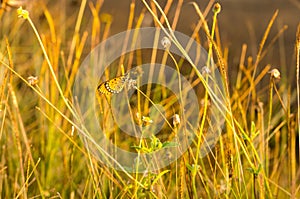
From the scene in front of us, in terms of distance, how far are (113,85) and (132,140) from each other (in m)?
1.09

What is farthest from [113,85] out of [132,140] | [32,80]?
[132,140]

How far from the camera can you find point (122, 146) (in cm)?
195

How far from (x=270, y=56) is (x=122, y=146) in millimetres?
1874

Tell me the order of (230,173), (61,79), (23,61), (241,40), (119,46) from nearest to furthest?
(230,173) < (61,79) < (119,46) < (23,61) < (241,40)

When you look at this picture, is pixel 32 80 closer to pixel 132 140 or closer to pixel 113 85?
pixel 113 85

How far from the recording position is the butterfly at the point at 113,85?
0.93 metres

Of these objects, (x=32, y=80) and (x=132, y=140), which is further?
(x=132, y=140)

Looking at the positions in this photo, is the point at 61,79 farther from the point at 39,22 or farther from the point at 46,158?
the point at 39,22

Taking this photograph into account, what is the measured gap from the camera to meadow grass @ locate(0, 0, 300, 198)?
1.01 m

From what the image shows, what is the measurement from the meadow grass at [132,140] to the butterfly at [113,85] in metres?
0.02

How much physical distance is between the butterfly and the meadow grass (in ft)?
0.07

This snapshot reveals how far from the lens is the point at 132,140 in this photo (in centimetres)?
204

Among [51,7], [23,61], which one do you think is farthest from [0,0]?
[51,7]

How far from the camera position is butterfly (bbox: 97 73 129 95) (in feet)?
3.06
